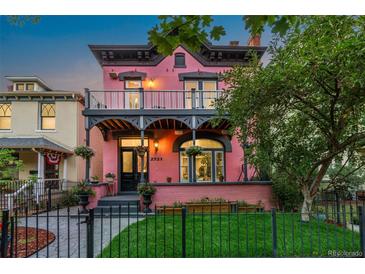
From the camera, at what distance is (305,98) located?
5273 mm

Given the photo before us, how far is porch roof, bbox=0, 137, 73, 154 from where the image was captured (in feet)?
37.1

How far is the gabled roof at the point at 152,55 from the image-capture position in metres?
11.1

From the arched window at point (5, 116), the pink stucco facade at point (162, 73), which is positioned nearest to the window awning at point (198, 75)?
the pink stucco facade at point (162, 73)

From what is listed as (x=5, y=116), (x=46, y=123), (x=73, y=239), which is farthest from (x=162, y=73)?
(x=73, y=239)

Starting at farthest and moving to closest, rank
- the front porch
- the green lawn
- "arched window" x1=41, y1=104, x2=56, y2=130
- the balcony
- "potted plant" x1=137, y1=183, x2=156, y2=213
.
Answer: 1. "arched window" x1=41, y1=104, x2=56, y2=130
2. the front porch
3. the balcony
4. "potted plant" x1=137, y1=183, x2=156, y2=213
5. the green lawn

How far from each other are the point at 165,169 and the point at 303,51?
7917mm

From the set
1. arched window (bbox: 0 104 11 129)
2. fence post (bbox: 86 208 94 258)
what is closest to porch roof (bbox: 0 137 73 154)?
arched window (bbox: 0 104 11 129)

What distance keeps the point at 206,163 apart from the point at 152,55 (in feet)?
16.4

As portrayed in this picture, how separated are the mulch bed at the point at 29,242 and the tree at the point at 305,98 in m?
4.54

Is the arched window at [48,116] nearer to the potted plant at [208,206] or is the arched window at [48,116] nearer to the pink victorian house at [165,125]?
the pink victorian house at [165,125]

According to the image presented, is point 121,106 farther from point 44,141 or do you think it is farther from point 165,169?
point 44,141

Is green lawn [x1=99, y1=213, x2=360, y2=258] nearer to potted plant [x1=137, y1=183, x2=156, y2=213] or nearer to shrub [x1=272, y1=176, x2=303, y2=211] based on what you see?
potted plant [x1=137, y1=183, x2=156, y2=213]

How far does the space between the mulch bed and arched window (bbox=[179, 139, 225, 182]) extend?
6.00 metres
